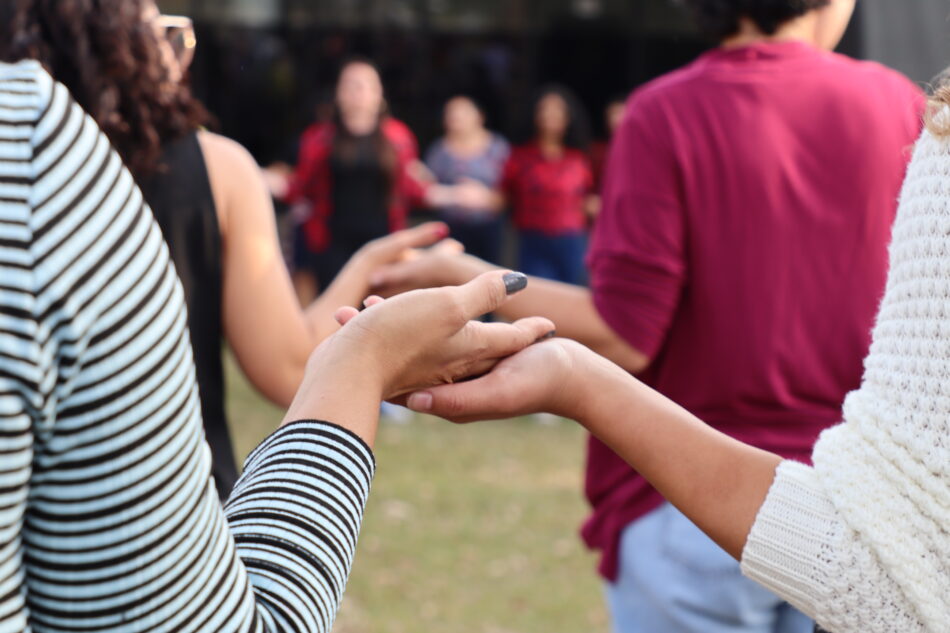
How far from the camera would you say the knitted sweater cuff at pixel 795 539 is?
133cm

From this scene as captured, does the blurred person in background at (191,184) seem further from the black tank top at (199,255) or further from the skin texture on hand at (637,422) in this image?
the skin texture on hand at (637,422)

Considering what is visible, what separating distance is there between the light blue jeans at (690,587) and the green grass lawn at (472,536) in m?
2.11

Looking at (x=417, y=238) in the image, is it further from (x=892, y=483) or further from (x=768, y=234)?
(x=892, y=483)

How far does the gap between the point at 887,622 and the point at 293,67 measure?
43.3 feet

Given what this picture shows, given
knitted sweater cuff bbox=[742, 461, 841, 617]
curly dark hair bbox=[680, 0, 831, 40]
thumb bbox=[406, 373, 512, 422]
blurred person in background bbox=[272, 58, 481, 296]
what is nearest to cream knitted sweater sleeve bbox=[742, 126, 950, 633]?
knitted sweater cuff bbox=[742, 461, 841, 617]

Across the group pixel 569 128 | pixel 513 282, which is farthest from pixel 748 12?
pixel 569 128

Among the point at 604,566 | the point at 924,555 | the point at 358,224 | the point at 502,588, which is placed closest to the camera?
the point at 924,555

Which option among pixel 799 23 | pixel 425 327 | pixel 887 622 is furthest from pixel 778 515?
pixel 799 23

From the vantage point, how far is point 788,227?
209cm

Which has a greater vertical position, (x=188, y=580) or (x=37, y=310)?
(x=37, y=310)

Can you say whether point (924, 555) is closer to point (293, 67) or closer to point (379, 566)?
point (379, 566)

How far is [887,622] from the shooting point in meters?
1.29

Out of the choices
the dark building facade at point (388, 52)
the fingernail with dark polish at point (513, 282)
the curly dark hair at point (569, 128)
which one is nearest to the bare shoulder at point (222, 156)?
the fingernail with dark polish at point (513, 282)

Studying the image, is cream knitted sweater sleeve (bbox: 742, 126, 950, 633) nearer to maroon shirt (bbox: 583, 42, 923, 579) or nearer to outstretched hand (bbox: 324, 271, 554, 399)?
outstretched hand (bbox: 324, 271, 554, 399)
